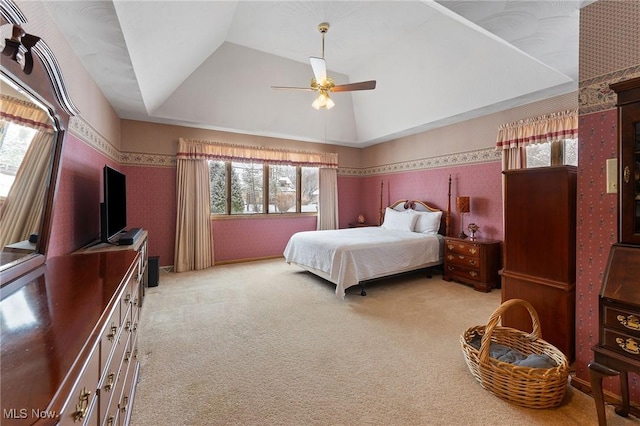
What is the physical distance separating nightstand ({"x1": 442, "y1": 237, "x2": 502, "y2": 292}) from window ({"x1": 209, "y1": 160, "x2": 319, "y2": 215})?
318 cm

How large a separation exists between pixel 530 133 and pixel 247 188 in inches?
189

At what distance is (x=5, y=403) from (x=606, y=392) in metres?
2.83

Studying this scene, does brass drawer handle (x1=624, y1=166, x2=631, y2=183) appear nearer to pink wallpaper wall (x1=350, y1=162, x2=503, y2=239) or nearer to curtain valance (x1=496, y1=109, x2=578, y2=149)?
curtain valance (x1=496, y1=109, x2=578, y2=149)

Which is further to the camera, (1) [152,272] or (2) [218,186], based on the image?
(2) [218,186]

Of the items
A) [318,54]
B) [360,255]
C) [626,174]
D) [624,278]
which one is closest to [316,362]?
[360,255]

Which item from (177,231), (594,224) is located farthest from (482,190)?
(177,231)

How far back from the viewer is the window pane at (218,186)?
541 cm

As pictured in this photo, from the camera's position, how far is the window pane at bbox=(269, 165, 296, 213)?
6.02 m

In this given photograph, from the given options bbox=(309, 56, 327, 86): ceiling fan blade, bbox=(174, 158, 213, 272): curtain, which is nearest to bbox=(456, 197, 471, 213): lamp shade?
bbox=(309, 56, 327, 86): ceiling fan blade

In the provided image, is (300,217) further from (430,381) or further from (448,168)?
(430,381)

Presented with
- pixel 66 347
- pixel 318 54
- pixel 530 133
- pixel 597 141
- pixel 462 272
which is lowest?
pixel 462 272

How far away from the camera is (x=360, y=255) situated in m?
3.69

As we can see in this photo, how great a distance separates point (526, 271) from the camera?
2.30 metres

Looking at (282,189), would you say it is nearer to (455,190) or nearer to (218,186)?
(218,186)
